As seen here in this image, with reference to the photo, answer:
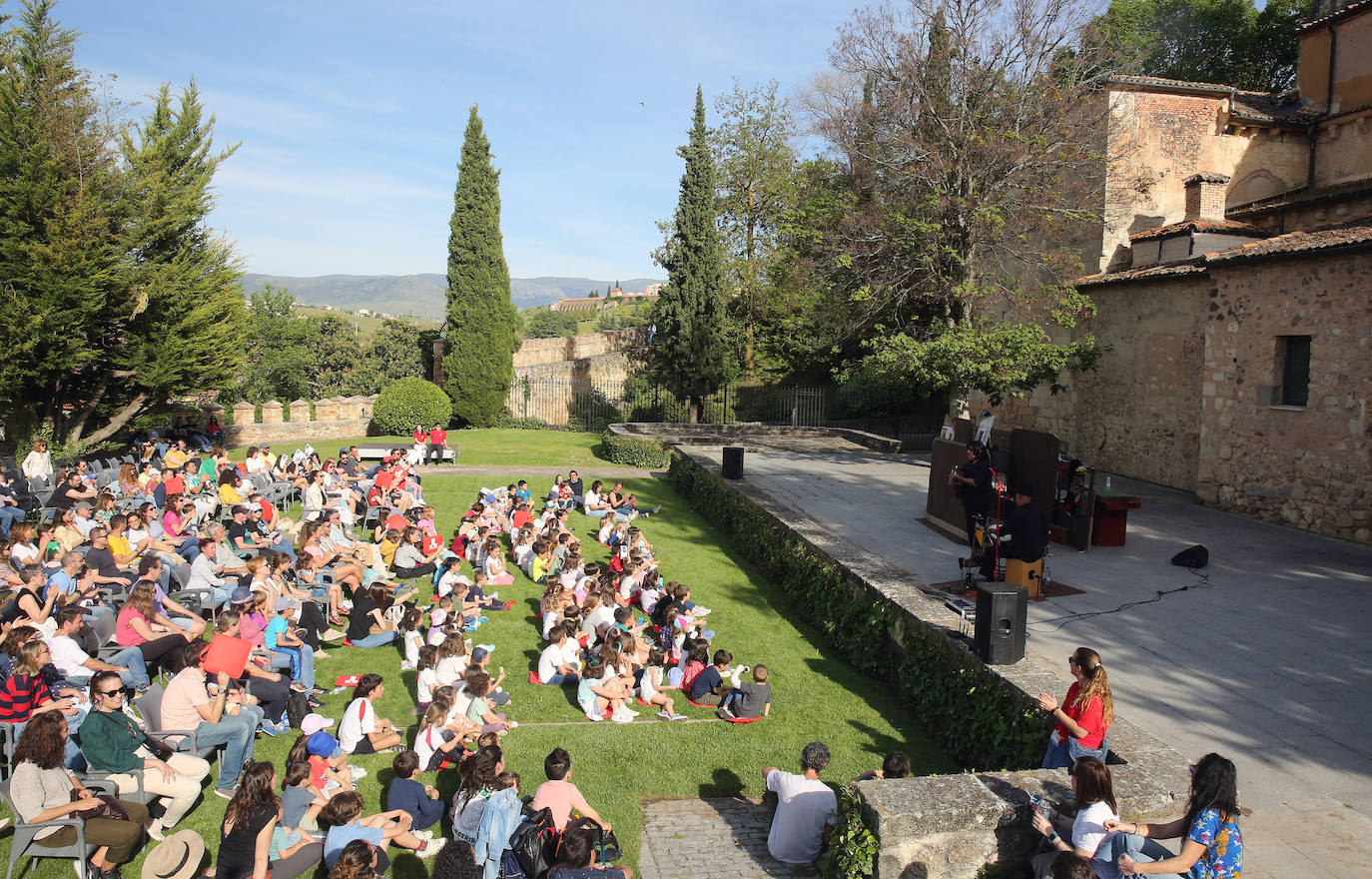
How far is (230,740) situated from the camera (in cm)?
679

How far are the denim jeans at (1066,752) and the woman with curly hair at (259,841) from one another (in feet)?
16.6

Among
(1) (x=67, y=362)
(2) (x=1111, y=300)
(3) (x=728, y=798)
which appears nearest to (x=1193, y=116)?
(2) (x=1111, y=300)

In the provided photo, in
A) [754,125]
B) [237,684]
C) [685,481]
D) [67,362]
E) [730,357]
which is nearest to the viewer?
[237,684]

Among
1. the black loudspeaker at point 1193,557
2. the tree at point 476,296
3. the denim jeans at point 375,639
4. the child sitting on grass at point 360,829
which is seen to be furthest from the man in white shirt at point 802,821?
the tree at point 476,296

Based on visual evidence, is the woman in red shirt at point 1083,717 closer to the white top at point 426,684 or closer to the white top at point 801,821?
the white top at point 801,821

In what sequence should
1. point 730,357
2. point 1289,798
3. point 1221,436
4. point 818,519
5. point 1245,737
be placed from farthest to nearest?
point 730,357
point 1221,436
point 818,519
point 1245,737
point 1289,798

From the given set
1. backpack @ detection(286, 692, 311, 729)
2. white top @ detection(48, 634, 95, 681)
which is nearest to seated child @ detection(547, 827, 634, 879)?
A: backpack @ detection(286, 692, 311, 729)

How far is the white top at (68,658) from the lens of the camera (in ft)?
23.7

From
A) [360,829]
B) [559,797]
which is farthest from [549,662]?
[360,829]

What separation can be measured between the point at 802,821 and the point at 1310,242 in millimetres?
14223

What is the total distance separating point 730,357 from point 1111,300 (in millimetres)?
13819

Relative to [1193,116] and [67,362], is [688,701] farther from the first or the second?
[1193,116]

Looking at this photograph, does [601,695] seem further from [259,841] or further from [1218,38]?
[1218,38]

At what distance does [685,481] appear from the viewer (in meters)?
20.0
